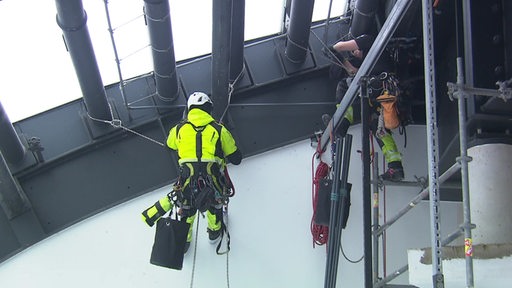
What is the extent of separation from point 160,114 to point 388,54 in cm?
215

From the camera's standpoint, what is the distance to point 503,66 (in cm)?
392

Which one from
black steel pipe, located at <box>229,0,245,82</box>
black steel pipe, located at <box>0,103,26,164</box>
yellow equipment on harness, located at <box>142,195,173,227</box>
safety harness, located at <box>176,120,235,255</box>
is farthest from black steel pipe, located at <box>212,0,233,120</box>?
black steel pipe, located at <box>0,103,26,164</box>

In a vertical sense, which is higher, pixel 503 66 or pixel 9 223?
pixel 503 66

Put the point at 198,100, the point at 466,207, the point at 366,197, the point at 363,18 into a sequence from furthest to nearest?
1. the point at 363,18
2. the point at 198,100
3. the point at 366,197
4. the point at 466,207

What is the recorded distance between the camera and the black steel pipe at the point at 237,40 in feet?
17.5

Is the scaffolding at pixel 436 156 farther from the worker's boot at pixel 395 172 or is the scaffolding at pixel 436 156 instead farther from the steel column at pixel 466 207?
the worker's boot at pixel 395 172

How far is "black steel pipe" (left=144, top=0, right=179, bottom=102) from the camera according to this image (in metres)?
5.01

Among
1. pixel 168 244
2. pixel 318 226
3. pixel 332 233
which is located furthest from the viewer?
pixel 318 226

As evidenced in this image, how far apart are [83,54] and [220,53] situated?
1102 mm

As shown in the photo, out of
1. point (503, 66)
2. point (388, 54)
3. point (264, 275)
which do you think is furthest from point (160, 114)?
point (503, 66)

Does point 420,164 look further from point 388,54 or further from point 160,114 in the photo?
point 160,114

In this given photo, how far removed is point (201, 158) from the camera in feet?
16.6

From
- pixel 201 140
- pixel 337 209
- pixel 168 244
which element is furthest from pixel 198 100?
pixel 337 209

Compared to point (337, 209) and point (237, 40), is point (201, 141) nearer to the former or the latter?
point (237, 40)
